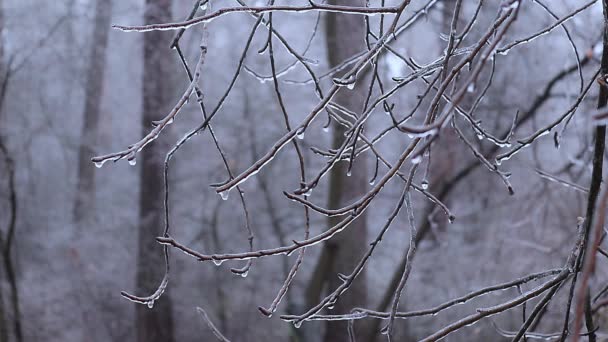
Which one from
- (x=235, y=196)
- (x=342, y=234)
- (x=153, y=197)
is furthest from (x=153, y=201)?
(x=342, y=234)

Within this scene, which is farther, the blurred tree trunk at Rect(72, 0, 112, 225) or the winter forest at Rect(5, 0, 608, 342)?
the blurred tree trunk at Rect(72, 0, 112, 225)

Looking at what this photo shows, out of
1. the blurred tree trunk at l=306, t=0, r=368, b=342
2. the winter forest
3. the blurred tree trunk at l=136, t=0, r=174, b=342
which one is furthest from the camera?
the blurred tree trunk at l=136, t=0, r=174, b=342

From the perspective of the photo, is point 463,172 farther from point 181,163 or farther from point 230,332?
point 181,163

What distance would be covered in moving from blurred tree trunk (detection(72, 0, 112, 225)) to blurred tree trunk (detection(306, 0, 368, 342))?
326cm

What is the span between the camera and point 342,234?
7.00 metres

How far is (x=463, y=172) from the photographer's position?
5.97m

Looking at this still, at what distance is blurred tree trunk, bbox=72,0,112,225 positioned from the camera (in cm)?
896

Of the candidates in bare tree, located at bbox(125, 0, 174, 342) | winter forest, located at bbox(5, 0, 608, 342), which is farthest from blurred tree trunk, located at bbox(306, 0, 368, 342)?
bare tree, located at bbox(125, 0, 174, 342)

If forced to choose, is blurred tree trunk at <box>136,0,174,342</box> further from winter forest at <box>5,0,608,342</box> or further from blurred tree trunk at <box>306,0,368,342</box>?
blurred tree trunk at <box>306,0,368,342</box>

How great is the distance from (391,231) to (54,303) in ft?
14.4

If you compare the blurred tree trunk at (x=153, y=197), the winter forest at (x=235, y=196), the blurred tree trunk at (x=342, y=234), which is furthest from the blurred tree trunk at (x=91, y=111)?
the blurred tree trunk at (x=342, y=234)

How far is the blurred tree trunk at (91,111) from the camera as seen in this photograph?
896 centimetres

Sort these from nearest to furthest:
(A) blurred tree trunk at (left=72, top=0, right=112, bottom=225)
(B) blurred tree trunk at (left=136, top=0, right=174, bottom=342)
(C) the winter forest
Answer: (C) the winter forest < (B) blurred tree trunk at (left=136, top=0, right=174, bottom=342) < (A) blurred tree trunk at (left=72, top=0, right=112, bottom=225)

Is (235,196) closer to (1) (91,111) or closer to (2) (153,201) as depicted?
(2) (153,201)
